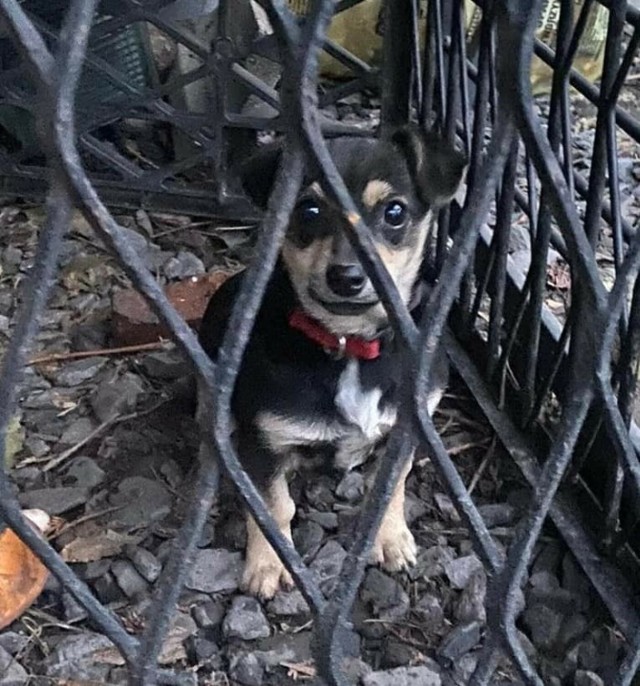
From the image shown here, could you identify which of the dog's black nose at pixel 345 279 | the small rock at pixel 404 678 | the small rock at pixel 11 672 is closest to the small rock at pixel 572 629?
the small rock at pixel 404 678

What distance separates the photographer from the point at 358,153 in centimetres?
188

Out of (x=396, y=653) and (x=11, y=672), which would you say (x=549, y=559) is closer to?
(x=396, y=653)

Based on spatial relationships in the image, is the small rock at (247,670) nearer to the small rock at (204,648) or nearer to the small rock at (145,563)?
the small rock at (204,648)

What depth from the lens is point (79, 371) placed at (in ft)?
8.11

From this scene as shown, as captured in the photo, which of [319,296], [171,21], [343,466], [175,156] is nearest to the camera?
[319,296]

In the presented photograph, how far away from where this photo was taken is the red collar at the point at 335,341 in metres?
1.82

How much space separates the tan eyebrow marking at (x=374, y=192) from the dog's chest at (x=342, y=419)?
10.7 inches

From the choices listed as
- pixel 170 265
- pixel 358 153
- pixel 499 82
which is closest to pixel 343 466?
pixel 358 153

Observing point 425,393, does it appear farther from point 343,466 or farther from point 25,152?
point 25,152

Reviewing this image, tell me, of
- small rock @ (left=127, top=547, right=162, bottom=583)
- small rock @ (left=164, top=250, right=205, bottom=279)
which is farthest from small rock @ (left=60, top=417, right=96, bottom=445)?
small rock @ (left=164, top=250, right=205, bottom=279)

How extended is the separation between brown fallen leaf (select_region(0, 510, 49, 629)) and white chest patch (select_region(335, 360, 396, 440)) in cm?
56

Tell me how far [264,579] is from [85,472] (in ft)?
1.57

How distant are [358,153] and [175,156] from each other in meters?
1.37

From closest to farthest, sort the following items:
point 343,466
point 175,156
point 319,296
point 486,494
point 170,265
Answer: point 319,296 → point 343,466 → point 486,494 → point 170,265 → point 175,156
